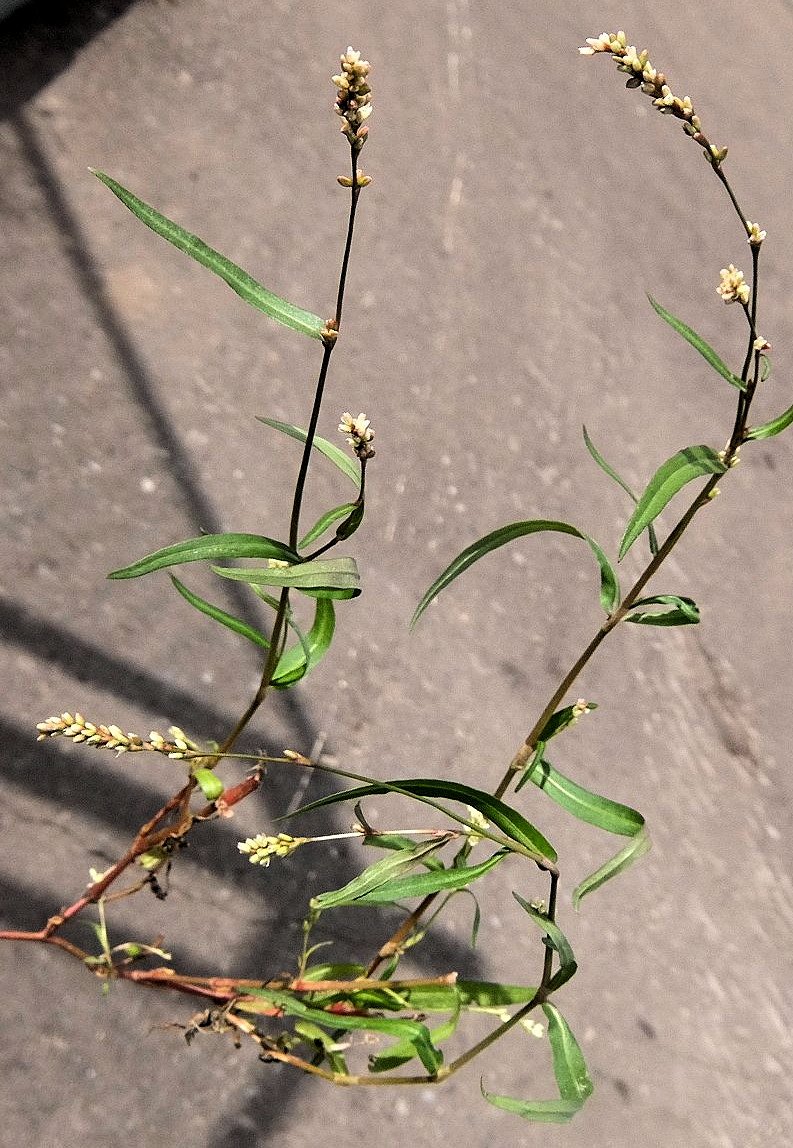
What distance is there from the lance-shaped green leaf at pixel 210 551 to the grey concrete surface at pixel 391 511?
0.71 meters

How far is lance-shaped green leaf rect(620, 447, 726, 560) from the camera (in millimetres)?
927

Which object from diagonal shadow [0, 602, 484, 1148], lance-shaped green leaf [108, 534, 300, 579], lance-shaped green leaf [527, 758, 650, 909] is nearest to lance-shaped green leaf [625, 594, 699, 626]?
lance-shaped green leaf [527, 758, 650, 909]

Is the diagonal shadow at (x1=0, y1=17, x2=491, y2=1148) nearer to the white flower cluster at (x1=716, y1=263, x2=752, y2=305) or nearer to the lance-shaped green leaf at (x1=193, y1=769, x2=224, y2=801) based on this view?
the lance-shaped green leaf at (x1=193, y1=769, x2=224, y2=801)

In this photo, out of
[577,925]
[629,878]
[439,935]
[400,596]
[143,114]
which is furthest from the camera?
[143,114]

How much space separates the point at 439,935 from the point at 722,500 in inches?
53.0

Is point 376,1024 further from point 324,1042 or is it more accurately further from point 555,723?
point 555,723

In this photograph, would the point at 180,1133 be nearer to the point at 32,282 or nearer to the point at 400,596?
the point at 400,596

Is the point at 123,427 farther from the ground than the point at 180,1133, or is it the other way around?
the point at 123,427

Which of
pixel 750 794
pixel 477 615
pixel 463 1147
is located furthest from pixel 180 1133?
pixel 750 794

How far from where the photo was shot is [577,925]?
5.75 ft

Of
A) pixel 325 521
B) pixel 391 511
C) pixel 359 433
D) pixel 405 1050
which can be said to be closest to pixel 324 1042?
pixel 405 1050

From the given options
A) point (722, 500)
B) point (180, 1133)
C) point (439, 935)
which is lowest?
point (180, 1133)

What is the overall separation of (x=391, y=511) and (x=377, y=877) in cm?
124

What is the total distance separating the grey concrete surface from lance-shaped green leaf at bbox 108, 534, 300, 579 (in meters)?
0.71
